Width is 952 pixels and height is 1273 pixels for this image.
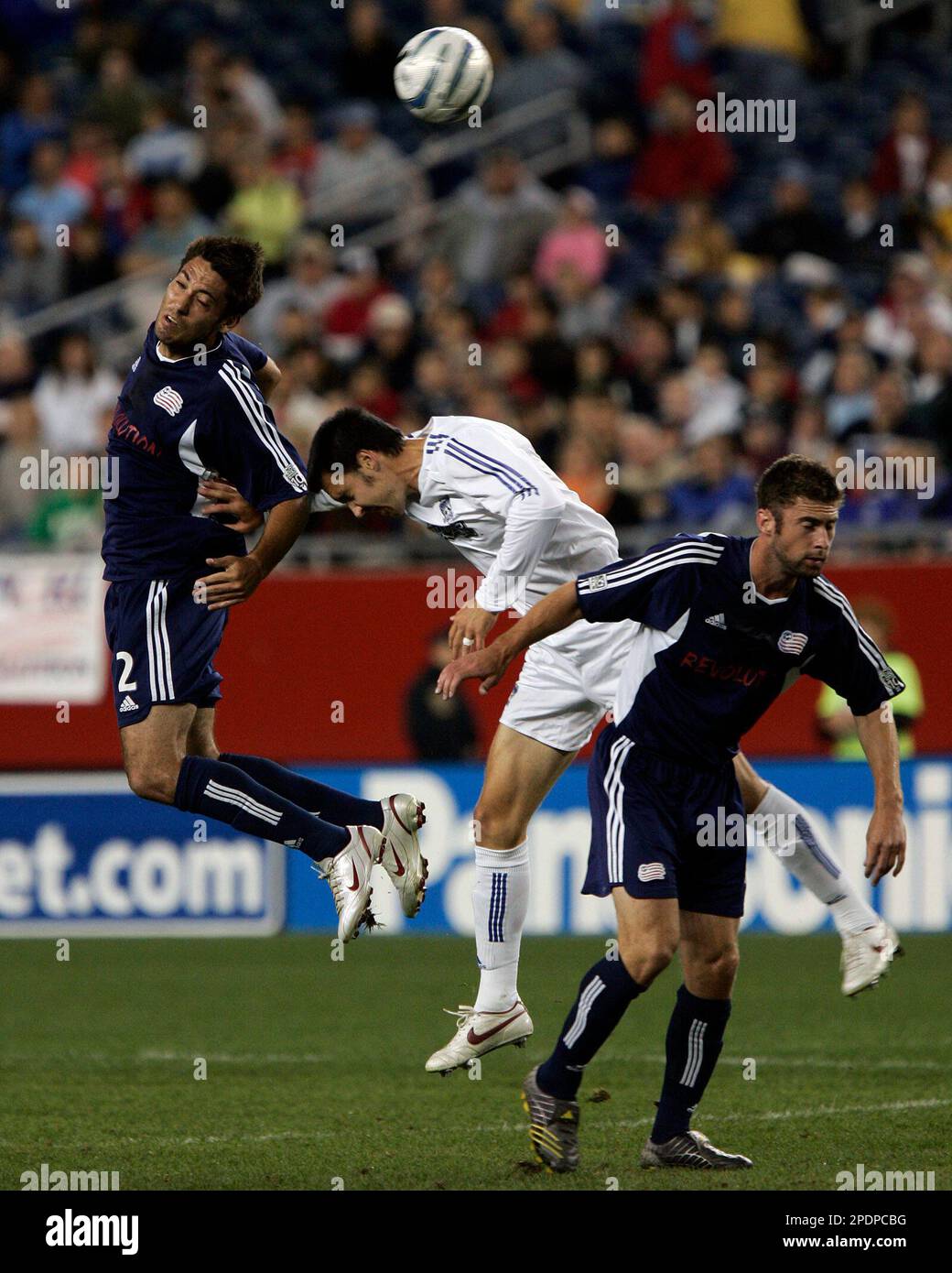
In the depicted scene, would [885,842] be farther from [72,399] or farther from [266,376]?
[72,399]

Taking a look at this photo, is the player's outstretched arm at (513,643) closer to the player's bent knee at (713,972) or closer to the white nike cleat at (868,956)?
the player's bent knee at (713,972)

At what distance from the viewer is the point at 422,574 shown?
1401cm

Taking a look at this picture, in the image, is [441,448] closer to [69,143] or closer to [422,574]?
[422,574]

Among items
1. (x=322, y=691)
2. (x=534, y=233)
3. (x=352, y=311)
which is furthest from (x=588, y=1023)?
(x=534, y=233)

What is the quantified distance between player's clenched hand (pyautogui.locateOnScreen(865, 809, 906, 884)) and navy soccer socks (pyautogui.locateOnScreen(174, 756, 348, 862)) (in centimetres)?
183

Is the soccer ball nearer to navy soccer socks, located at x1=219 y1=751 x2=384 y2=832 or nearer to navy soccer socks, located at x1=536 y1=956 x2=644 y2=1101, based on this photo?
navy soccer socks, located at x1=219 y1=751 x2=384 y2=832

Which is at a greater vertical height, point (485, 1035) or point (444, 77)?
point (444, 77)

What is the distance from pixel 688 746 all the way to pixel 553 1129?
128cm

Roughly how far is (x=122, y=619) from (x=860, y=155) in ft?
37.7

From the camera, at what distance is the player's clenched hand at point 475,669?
6.35 m

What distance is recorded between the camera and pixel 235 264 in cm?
704

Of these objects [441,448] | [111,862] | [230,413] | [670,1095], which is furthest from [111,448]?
[111,862]
